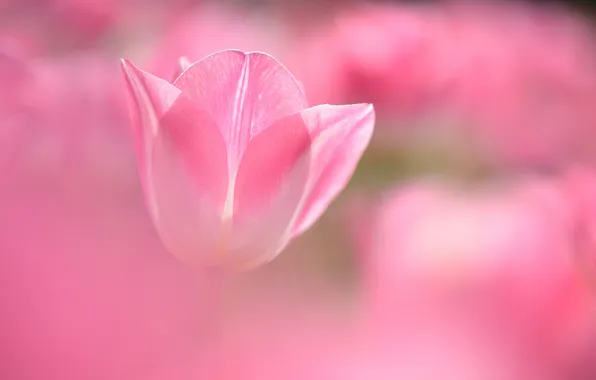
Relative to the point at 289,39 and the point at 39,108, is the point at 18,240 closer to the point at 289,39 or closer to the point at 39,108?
the point at 39,108

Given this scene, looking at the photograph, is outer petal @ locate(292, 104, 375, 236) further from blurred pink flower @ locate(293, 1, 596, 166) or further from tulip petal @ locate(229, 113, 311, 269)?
blurred pink flower @ locate(293, 1, 596, 166)

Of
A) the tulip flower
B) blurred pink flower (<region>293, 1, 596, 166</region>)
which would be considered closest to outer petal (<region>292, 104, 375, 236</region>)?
the tulip flower

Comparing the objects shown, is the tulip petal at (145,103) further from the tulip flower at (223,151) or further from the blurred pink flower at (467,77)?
the blurred pink flower at (467,77)

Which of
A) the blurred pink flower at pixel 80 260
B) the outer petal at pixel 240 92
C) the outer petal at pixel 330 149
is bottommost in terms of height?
the blurred pink flower at pixel 80 260

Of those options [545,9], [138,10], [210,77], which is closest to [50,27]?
[138,10]

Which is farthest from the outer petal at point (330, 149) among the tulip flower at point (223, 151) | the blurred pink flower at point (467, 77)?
the blurred pink flower at point (467, 77)

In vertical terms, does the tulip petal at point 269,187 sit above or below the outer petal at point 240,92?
below
